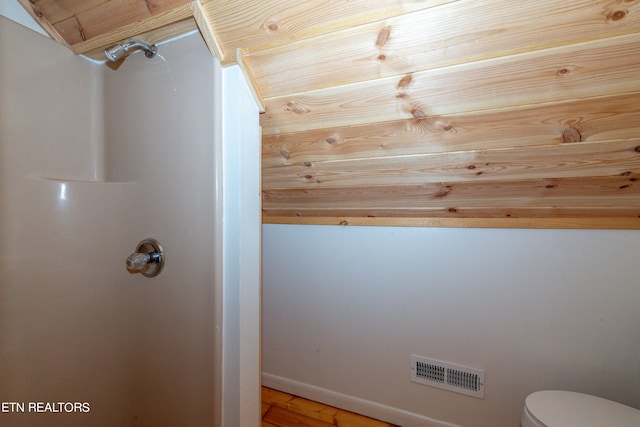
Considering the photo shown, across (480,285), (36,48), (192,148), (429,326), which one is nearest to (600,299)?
(480,285)

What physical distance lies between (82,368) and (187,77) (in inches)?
39.9

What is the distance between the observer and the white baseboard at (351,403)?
1.53m

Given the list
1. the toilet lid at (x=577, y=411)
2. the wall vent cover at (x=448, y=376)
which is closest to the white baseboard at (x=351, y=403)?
the wall vent cover at (x=448, y=376)

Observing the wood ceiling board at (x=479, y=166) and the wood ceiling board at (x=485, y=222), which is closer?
the wood ceiling board at (x=479, y=166)

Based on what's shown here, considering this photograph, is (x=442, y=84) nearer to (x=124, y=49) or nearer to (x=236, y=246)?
(x=236, y=246)

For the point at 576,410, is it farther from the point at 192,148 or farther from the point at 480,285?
the point at 192,148

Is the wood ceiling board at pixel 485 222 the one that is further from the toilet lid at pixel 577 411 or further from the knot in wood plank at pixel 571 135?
the toilet lid at pixel 577 411

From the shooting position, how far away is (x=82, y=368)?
0.97 m

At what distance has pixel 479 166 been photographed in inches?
42.2

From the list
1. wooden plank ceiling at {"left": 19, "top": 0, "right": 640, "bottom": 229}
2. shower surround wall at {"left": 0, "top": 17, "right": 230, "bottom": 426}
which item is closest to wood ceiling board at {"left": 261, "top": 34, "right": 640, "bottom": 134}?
wooden plank ceiling at {"left": 19, "top": 0, "right": 640, "bottom": 229}

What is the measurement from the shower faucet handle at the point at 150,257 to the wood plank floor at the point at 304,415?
1180 mm

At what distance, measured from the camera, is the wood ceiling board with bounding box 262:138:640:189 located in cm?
92

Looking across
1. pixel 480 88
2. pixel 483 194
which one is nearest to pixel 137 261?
pixel 480 88

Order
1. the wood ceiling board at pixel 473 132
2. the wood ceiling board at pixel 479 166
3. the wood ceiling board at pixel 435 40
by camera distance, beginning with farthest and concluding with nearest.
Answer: the wood ceiling board at pixel 479 166 → the wood ceiling board at pixel 473 132 → the wood ceiling board at pixel 435 40
